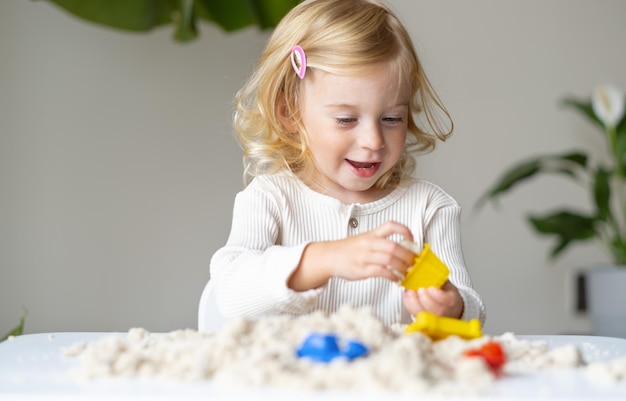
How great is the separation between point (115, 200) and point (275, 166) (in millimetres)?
1462

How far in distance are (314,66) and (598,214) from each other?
5.75 ft

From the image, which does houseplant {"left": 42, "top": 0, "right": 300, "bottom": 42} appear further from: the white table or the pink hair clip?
the white table

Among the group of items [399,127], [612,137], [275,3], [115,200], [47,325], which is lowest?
[47,325]

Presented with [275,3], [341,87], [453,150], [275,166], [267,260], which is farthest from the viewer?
[453,150]

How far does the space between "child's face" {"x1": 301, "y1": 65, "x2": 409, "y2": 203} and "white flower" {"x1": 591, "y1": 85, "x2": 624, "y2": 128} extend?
172cm

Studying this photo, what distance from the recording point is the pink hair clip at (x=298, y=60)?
118 centimetres

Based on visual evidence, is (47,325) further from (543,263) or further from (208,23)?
(543,263)

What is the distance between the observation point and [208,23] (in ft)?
8.55

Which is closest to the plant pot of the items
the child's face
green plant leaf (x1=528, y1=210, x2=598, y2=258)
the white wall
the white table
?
green plant leaf (x1=528, y1=210, x2=598, y2=258)

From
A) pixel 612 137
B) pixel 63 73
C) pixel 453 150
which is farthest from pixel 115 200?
pixel 612 137

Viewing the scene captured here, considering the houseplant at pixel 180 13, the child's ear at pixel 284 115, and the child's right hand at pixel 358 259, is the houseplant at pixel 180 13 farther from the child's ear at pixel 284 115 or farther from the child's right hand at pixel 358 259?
the child's right hand at pixel 358 259

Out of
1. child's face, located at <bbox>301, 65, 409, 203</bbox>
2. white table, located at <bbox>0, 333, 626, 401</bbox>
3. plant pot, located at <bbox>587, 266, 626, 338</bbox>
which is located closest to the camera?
white table, located at <bbox>0, 333, 626, 401</bbox>

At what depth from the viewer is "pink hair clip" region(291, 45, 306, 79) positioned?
118 cm

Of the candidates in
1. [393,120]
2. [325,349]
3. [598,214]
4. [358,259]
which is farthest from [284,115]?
[598,214]
